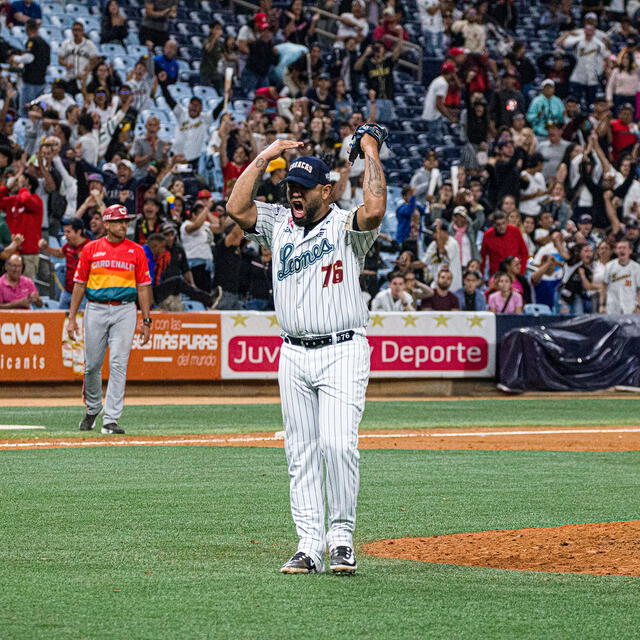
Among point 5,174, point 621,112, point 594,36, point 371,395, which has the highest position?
point 594,36

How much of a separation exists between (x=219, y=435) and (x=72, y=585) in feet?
Answer: 26.6

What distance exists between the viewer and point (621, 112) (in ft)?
88.8

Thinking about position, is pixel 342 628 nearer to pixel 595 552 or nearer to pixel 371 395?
pixel 595 552

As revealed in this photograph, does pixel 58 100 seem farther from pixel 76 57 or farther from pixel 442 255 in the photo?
pixel 442 255

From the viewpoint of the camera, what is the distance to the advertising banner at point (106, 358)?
18500mm

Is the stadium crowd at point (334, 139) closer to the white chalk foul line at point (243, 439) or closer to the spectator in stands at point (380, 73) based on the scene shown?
the spectator in stands at point (380, 73)

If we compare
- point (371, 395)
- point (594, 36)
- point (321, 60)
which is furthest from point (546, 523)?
point (594, 36)

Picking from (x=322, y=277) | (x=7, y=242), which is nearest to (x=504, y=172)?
(x=7, y=242)

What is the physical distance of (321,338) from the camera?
20.7 ft

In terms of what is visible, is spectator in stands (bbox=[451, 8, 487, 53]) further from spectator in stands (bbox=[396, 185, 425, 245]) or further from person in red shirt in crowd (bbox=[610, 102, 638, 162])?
spectator in stands (bbox=[396, 185, 425, 245])

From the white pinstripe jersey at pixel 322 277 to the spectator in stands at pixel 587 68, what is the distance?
2394 cm

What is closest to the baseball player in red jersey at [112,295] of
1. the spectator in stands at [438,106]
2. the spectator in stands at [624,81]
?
the spectator in stands at [438,106]

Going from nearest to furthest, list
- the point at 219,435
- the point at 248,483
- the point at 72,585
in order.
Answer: the point at 72,585, the point at 248,483, the point at 219,435

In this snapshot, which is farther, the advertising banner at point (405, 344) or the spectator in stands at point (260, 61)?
the spectator in stands at point (260, 61)
